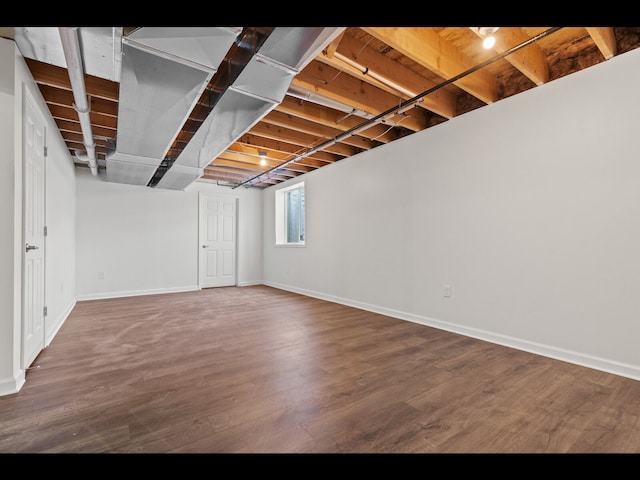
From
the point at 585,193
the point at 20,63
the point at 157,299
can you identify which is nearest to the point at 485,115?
the point at 585,193

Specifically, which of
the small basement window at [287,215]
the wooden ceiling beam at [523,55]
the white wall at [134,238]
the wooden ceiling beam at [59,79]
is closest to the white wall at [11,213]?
the wooden ceiling beam at [59,79]

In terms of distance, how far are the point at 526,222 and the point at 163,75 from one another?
10.9 ft

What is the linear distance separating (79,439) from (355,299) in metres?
3.65

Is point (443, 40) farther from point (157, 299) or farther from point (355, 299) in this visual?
point (157, 299)

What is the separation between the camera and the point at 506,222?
2.82 metres

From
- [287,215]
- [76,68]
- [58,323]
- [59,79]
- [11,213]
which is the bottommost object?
[58,323]

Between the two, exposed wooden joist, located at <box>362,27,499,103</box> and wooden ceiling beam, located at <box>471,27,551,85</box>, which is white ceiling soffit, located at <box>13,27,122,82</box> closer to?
exposed wooden joist, located at <box>362,27,499,103</box>

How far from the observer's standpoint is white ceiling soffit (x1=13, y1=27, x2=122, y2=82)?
64.2 inches

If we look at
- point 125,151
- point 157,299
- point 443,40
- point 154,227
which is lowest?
point 157,299

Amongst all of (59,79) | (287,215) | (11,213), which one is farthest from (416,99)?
(287,215)

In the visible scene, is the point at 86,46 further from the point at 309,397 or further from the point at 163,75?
the point at 309,397

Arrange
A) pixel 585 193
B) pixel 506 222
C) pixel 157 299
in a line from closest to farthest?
1. pixel 585 193
2. pixel 506 222
3. pixel 157 299

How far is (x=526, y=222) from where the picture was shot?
268 cm

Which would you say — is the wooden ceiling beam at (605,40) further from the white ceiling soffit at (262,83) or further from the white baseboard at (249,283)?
the white baseboard at (249,283)
